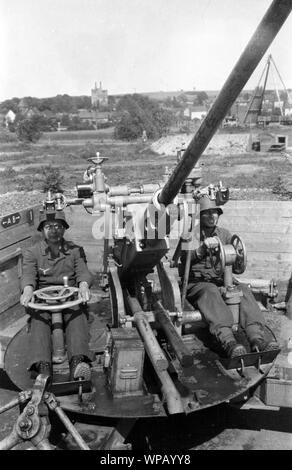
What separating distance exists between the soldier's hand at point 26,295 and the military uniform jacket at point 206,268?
5.02 ft

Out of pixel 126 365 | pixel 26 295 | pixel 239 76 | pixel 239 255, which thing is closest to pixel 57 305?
pixel 26 295

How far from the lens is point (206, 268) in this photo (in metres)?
5.20

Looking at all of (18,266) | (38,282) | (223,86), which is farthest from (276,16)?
(18,266)

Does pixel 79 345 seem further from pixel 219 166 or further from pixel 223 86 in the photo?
pixel 219 166

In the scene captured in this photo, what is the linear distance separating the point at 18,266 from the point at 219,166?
49.5 feet

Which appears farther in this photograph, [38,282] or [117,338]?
[38,282]

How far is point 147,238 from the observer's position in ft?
14.1

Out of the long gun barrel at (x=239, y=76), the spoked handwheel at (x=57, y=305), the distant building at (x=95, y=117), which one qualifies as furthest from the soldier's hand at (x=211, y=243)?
the distant building at (x=95, y=117)

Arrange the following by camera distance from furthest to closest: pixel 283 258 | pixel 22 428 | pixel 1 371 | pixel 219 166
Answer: pixel 219 166 < pixel 283 258 < pixel 1 371 < pixel 22 428

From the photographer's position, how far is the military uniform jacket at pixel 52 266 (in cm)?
491

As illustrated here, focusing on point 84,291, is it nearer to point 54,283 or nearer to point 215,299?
point 54,283

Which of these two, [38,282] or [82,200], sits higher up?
[82,200]

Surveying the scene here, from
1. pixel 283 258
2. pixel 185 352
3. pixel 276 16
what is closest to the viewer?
pixel 276 16

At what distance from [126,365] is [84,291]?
83cm
